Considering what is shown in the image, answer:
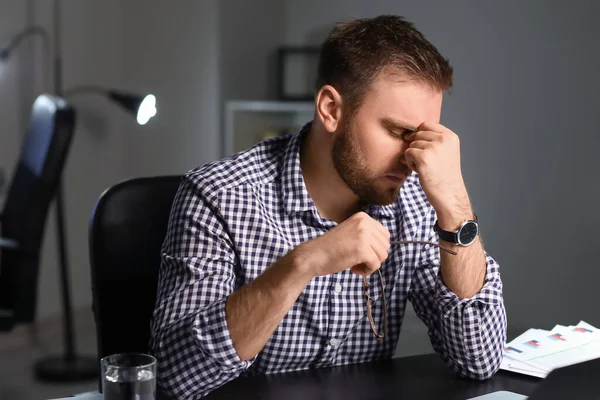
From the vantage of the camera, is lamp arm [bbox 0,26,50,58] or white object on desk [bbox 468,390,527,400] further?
lamp arm [bbox 0,26,50,58]

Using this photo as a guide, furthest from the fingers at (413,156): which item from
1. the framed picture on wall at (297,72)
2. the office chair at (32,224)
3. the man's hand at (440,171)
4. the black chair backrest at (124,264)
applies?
the framed picture on wall at (297,72)

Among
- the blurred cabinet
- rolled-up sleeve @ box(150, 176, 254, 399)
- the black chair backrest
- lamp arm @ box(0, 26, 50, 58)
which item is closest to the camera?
rolled-up sleeve @ box(150, 176, 254, 399)

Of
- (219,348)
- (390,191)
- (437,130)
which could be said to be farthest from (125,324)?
(437,130)

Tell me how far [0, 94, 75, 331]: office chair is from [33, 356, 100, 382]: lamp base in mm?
777

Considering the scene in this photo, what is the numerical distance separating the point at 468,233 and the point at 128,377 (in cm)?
74

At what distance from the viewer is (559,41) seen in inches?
145

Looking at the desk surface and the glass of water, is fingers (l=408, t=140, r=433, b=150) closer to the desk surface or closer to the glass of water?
the desk surface

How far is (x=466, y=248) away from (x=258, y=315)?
0.41 metres

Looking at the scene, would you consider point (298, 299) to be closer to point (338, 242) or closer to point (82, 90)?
point (338, 242)

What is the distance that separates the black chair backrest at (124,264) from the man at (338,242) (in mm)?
59

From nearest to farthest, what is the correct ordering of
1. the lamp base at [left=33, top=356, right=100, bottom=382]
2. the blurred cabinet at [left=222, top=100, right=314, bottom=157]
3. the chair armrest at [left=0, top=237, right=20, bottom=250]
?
the chair armrest at [left=0, top=237, right=20, bottom=250] → the lamp base at [left=33, top=356, right=100, bottom=382] → the blurred cabinet at [left=222, top=100, right=314, bottom=157]

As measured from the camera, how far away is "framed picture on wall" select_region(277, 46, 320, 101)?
4.33m

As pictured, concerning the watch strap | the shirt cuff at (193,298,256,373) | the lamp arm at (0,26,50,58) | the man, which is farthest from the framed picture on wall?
the shirt cuff at (193,298,256,373)

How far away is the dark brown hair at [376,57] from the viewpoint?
5.07 feet
